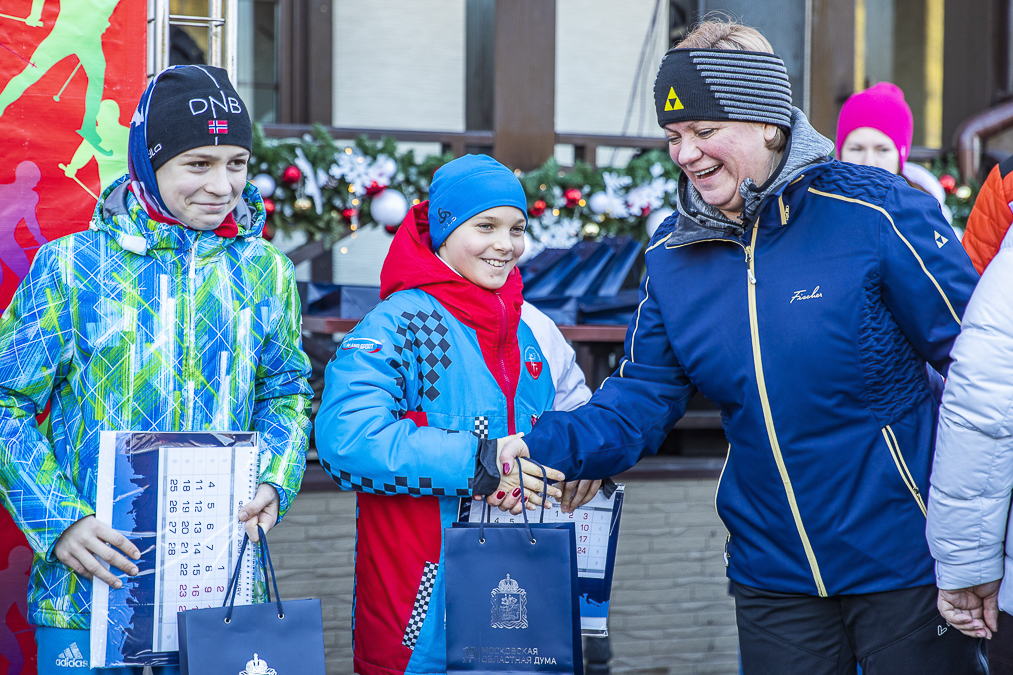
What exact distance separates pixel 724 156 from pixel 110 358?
1.34 metres

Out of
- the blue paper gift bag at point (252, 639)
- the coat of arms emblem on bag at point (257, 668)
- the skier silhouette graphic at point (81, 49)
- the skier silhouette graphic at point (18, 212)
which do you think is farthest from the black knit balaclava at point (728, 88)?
the skier silhouette graphic at point (18, 212)

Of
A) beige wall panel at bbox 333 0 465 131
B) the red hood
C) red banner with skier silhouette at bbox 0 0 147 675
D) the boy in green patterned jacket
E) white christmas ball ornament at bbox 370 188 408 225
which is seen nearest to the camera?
the boy in green patterned jacket

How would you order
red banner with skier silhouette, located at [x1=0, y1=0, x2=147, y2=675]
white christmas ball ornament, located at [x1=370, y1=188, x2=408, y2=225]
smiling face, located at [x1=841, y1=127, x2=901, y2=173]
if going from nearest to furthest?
1. red banner with skier silhouette, located at [x1=0, y1=0, x2=147, y2=675]
2. smiling face, located at [x1=841, y1=127, x2=901, y2=173]
3. white christmas ball ornament, located at [x1=370, y1=188, x2=408, y2=225]

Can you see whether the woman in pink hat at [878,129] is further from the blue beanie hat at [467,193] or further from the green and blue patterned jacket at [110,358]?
the green and blue patterned jacket at [110,358]

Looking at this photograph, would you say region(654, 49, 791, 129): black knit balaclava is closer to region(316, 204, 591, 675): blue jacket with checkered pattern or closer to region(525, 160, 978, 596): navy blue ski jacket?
region(525, 160, 978, 596): navy blue ski jacket

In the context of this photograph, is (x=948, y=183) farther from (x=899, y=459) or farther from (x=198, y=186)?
(x=198, y=186)

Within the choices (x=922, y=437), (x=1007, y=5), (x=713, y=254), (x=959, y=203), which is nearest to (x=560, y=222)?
(x=959, y=203)

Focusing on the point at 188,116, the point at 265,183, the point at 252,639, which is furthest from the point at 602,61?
the point at 252,639

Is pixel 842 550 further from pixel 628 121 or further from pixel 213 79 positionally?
pixel 628 121

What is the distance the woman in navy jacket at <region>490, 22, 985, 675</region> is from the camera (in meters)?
1.85

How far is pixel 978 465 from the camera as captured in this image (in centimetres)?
168

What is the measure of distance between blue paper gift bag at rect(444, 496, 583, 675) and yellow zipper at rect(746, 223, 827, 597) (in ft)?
1.52

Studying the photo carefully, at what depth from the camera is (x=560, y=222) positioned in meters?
4.72

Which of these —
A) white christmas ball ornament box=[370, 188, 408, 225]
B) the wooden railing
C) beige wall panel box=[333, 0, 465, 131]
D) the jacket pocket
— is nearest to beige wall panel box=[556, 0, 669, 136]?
beige wall panel box=[333, 0, 465, 131]
